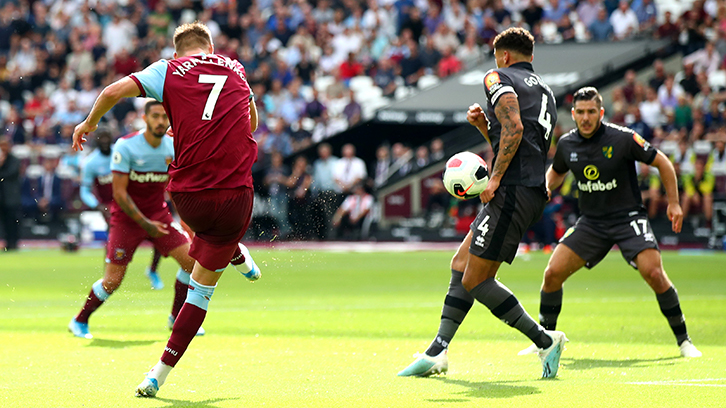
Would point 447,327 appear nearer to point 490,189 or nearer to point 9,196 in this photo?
point 490,189

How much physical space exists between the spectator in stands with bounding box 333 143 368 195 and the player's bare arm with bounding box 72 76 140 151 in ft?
63.0

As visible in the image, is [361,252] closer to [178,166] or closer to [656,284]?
[656,284]

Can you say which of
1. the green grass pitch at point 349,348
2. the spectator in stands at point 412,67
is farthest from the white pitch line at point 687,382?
the spectator in stands at point 412,67

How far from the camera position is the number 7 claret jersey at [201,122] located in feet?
21.0

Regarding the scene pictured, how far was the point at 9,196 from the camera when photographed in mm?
24547

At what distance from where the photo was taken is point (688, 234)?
22469 millimetres

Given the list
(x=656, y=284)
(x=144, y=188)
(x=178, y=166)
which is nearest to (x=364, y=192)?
(x=144, y=188)

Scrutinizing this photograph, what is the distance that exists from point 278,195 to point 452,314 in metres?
17.4

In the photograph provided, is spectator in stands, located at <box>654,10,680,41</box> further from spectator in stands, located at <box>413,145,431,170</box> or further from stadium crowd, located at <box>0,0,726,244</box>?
spectator in stands, located at <box>413,145,431,170</box>

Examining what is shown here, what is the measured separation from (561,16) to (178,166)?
77.2 feet

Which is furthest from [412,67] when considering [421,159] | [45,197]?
[45,197]

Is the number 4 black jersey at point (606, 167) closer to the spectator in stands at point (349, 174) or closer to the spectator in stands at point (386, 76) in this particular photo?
the spectator in stands at point (349, 174)

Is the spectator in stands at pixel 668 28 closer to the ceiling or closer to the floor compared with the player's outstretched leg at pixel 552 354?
closer to the ceiling

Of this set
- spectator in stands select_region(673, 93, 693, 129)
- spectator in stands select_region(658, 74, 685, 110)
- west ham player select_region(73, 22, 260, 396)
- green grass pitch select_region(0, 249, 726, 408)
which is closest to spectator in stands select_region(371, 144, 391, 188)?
spectator in stands select_region(658, 74, 685, 110)
